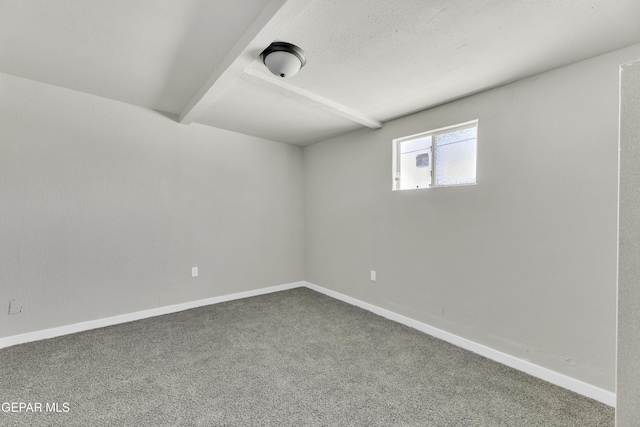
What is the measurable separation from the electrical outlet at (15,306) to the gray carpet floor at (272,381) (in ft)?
1.01

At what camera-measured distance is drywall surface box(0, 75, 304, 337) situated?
2354mm

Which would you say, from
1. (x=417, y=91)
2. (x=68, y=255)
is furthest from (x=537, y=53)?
(x=68, y=255)

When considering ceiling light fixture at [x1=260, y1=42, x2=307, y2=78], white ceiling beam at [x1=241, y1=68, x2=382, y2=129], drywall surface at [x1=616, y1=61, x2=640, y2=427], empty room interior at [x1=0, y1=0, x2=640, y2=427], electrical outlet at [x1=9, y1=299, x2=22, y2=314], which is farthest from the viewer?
electrical outlet at [x1=9, y1=299, x2=22, y2=314]

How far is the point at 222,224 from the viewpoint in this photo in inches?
140

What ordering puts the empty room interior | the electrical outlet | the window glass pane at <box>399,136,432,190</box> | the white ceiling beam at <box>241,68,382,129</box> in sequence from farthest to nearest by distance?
the window glass pane at <box>399,136,432,190</box> < the electrical outlet < the white ceiling beam at <box>241,68,382,129</box> < the empty room interior

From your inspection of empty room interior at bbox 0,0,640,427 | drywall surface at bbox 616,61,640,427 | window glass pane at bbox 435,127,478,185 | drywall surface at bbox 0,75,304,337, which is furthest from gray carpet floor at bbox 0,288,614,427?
window glass pane at bbox 435,127,478,185

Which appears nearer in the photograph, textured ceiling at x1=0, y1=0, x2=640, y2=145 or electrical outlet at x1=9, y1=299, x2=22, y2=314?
textured ceiling at x1=0, y1=0, x2=640, y2=145

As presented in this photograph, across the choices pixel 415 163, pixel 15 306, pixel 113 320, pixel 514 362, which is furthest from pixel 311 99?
pixel 15 306

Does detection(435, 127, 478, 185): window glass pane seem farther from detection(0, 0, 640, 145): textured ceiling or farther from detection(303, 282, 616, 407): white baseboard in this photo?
detection(303, 282, 616, 407): white baseboard

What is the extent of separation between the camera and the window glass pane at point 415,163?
2830 mm

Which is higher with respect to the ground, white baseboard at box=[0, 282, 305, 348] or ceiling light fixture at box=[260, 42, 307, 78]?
ceiling light fixture at box=[260, 42, 307, 78]

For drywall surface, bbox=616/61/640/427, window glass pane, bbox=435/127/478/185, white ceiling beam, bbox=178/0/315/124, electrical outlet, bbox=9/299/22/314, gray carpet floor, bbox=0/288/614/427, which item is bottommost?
gray carpet floor, bbox=0/288/614/427

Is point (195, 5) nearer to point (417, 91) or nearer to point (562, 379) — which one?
point (417, 91)

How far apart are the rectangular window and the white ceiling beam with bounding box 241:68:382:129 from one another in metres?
0.44
